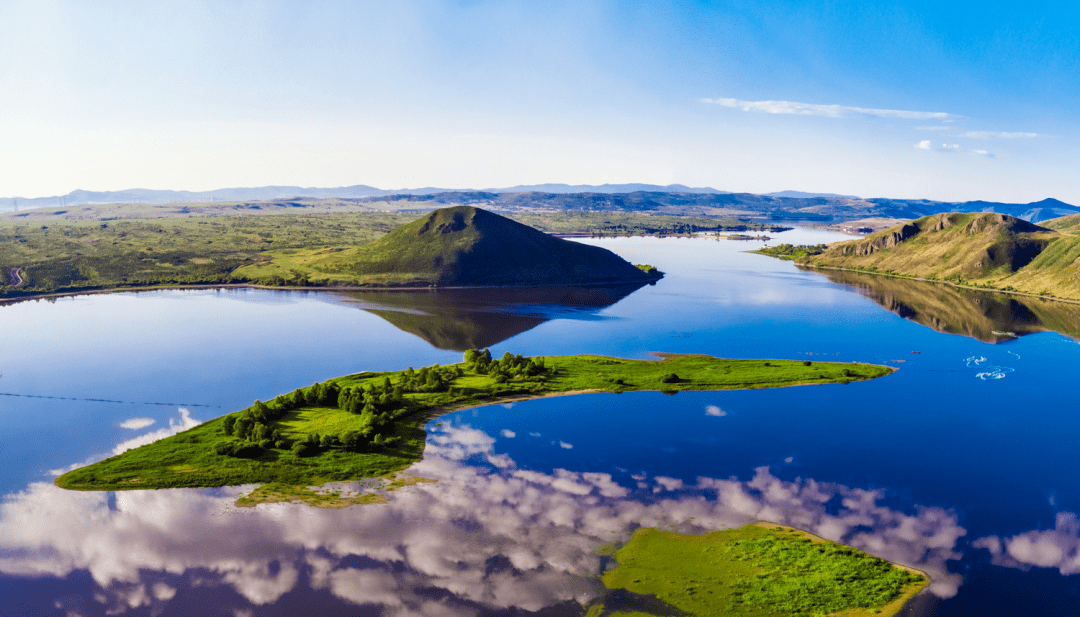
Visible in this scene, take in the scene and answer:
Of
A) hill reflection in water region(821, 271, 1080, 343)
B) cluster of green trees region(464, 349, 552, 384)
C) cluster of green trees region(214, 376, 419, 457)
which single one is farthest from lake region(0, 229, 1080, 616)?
hill reflection in water region(821, 271, 1080, 343)

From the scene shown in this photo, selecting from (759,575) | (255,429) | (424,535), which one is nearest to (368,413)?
(255,429)

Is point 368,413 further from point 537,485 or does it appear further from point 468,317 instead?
point 468,317

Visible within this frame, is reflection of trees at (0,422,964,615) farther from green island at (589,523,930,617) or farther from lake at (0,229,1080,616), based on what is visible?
green island at (589,523,930,617)

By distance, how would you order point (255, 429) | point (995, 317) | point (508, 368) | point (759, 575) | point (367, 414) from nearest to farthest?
point (759, 575), point (255, 429), point (367, 414), point (508, 368), point (995, 317)

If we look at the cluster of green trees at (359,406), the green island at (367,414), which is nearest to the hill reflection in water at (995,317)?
the green island at (367,414)

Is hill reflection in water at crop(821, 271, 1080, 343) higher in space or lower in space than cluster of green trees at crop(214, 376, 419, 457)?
higher

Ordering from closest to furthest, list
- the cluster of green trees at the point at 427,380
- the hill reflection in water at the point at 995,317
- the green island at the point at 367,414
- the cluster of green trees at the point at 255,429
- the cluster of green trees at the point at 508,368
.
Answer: the green island at the point at 367,414 → the cluster of green trees at the point at 255,429 → the cluster of green trees at the point at 427,380 → the cluster of green trees at the point at 508,368 → the hill reflection in water at the point at 995,317

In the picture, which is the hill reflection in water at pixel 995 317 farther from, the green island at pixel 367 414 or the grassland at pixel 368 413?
the green island at pixel 367 414
